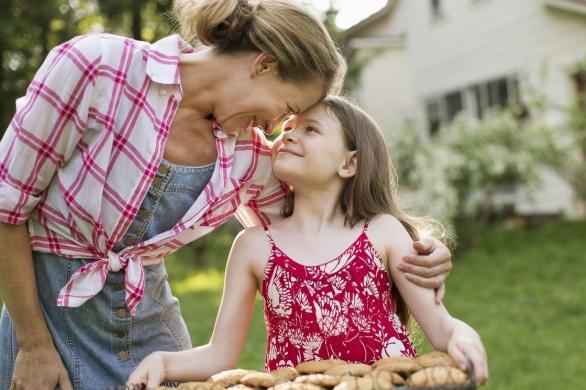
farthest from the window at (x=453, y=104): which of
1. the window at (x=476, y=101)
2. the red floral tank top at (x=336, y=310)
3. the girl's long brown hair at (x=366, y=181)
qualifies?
the red floral tank top at (x=336, y=310)

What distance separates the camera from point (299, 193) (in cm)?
255

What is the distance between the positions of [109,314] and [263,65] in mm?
827

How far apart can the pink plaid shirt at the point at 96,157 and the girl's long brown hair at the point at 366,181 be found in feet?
1.27

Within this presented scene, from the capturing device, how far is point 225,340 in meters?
2.38

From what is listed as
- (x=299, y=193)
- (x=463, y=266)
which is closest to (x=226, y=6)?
(x=299, y=193)

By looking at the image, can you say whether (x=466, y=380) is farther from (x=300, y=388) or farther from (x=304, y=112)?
(x=304, y=112)

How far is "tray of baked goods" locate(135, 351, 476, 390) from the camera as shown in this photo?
5.53 feet

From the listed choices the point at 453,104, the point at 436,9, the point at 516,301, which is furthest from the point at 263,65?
the point at 436,9

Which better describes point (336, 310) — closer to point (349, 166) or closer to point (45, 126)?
point (349, 166)

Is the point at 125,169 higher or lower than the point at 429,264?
higher

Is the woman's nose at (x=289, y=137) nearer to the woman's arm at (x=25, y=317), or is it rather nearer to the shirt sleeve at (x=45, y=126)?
the shirt sleeve at (x=45, y=126)

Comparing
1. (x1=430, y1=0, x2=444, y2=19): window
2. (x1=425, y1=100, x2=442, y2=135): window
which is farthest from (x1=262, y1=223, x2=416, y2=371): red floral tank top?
(x1=430, y1=0, x2=444, y2=19): window

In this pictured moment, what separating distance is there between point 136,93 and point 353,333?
90cm

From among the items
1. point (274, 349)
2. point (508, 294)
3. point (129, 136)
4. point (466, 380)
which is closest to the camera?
point (466, 380)
